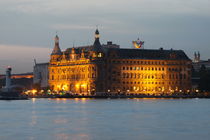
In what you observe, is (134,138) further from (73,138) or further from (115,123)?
(115,123)

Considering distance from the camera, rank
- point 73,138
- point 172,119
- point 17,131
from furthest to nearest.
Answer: point 172,119, point 17,131, point 73,138

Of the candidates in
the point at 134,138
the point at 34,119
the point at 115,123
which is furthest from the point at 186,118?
the point at 134,138

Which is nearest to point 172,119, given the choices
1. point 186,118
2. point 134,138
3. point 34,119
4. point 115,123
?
point 186,118

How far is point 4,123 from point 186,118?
24581 mm

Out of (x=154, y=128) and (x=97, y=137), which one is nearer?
(x=97, y=137)

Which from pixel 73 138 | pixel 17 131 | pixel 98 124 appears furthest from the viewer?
pixel 98 124

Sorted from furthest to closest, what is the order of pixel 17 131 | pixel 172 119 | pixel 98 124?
pixel 172 119 → pixel 98 124 → pixel 17 131

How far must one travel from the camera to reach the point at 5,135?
66.9 m

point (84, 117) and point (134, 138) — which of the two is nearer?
point (134, 138)

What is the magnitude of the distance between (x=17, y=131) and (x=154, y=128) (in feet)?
48.2

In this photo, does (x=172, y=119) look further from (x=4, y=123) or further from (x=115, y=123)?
(x=4, y=123)

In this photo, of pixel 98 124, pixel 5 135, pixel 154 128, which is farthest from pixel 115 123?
pixel 5 135

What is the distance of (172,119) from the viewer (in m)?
89.1

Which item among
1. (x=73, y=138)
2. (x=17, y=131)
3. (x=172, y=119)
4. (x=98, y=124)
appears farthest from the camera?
(x=172, y=119)
